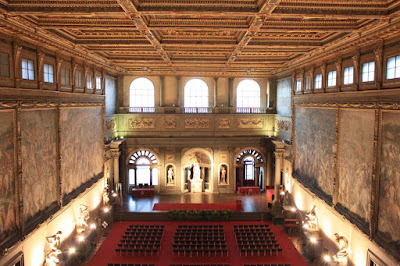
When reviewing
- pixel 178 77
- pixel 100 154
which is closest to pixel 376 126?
pixel 100 154

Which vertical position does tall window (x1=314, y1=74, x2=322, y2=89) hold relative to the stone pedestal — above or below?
above

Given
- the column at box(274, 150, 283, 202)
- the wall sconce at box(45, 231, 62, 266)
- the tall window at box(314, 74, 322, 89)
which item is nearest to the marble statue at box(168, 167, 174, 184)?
the column at box(274, 150, 283, 202)

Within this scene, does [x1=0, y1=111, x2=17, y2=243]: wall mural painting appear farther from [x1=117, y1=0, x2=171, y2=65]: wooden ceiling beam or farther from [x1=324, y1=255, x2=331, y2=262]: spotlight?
[x1=324, y1=255, x2=331, y2=262]: spotlight

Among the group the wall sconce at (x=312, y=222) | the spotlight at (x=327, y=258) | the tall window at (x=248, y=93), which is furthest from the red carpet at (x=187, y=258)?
the tall window at (x=248, y=93)

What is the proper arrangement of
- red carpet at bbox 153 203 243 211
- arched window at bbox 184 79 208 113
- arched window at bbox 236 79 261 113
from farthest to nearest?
arched window at bbox 236 79 261 113, arched window at bbox 184 79 208 113, red carpet at bbox 153 203 243 211

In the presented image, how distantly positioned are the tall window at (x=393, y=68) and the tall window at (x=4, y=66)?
12.8 m

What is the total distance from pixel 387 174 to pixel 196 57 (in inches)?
521

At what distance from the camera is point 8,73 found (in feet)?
34.1

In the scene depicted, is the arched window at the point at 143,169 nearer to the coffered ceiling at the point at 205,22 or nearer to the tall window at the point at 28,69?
the coffered ceiling at the point at 205,22

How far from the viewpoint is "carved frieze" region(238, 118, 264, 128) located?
27.0 metres

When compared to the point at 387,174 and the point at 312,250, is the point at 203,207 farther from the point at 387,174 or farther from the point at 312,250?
the point at 387,174

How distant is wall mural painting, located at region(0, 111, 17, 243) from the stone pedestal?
17.5 m

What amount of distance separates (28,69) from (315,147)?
14.0m

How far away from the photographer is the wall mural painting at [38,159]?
11.3 metres
